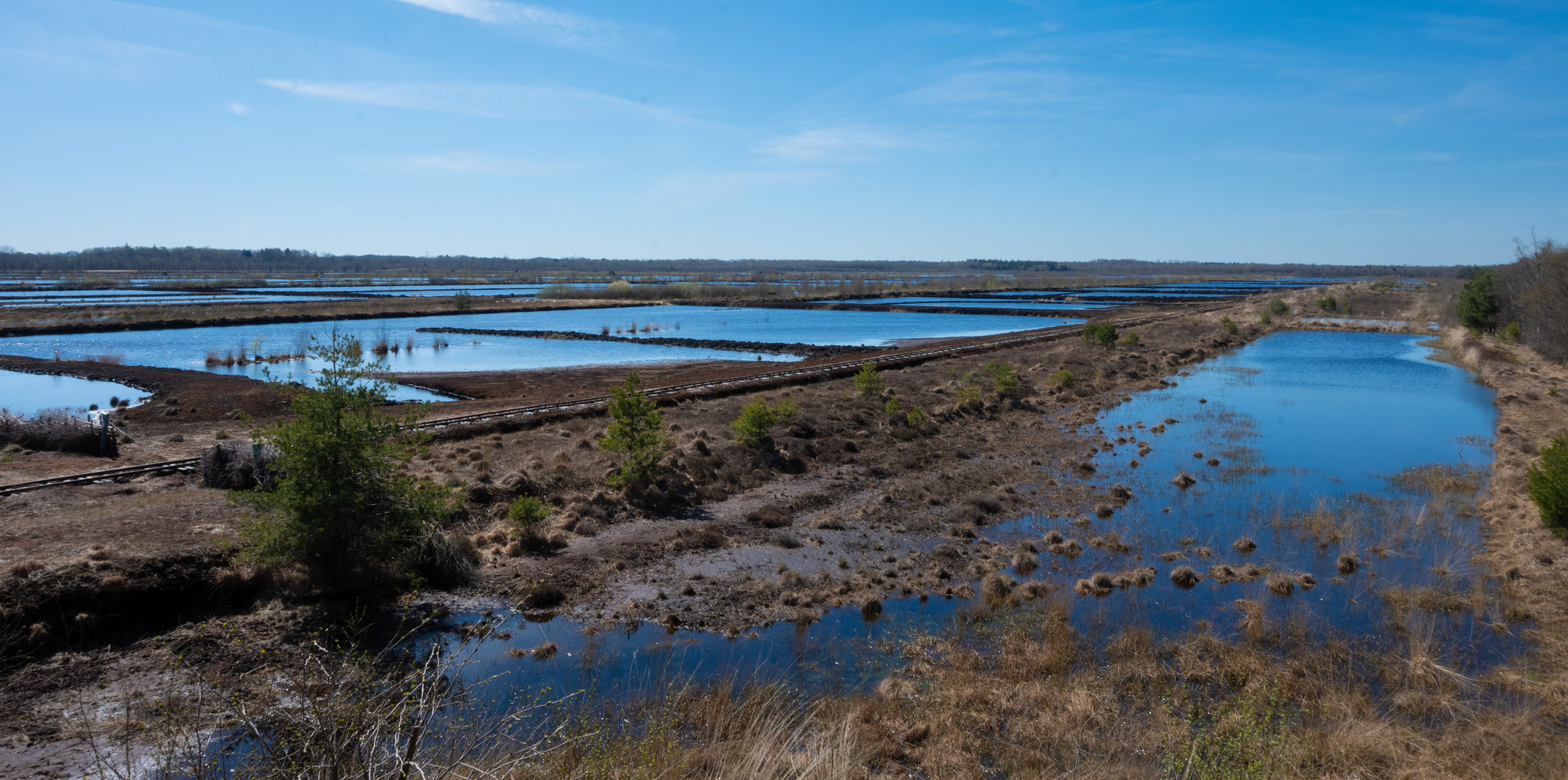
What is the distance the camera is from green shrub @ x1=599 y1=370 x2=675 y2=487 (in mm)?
20406

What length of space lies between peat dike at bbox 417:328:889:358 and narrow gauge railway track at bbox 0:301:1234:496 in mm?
4785

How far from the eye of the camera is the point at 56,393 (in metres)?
35.8

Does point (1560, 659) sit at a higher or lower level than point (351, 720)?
lower

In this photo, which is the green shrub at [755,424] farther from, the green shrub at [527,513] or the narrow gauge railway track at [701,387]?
the green shrub at [527,513]

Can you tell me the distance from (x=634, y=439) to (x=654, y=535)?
357 cm

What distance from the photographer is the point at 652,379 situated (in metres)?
41.7

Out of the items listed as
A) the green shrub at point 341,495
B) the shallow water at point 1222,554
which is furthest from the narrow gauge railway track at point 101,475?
the shallow water at point 1222,554

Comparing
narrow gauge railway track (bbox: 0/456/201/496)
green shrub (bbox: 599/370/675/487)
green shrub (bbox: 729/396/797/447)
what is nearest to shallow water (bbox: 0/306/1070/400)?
narrow gauge railway track (bbox: 0/456/201/496)

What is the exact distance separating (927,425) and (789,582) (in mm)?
15514

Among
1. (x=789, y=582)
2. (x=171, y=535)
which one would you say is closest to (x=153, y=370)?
(x=171, y=535)

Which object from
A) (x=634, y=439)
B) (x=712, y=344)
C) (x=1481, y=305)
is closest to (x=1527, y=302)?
(x=1481, y=305)

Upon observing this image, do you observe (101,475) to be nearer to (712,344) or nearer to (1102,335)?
(712,344)

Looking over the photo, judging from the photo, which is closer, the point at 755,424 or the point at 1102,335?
the point at 755,424

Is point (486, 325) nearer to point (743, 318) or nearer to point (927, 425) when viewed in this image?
point (743, 318)
